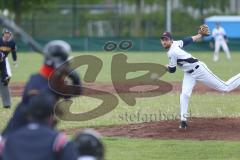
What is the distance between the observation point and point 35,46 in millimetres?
7809

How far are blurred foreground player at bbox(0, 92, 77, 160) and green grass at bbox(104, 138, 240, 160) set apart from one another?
5693 millimetres

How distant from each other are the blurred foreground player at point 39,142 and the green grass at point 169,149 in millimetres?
5693

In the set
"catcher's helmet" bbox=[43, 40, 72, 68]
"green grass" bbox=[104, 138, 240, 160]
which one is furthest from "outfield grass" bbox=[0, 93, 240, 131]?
"catcher's helmet" bbox=[43, 40, 72, 68]

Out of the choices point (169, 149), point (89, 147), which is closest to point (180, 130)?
point (169, 149)

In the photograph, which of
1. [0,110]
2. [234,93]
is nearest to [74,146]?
[0,110]

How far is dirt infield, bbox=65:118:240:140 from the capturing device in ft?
45.7

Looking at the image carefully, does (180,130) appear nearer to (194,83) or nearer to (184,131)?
(184,131)

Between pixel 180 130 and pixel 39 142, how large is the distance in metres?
8.95

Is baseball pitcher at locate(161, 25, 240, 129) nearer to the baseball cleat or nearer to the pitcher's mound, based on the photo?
the baseball cleat

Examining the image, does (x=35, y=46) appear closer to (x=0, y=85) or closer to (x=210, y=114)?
(x=210, y=114)

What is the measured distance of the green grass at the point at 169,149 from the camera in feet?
38.3

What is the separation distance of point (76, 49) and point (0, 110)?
30975 mm

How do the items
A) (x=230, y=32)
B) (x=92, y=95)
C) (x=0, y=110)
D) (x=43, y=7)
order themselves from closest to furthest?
(x=0, y=110), (x=92, y=95), (x=230, y=32), (x=43, y=7)

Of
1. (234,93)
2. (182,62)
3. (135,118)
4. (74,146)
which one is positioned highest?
(74,146)
